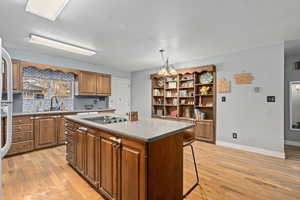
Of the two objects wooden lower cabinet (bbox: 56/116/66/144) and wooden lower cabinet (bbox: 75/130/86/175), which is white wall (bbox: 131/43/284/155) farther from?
wooden lower cabinet (bbox: 56/116/66/144)

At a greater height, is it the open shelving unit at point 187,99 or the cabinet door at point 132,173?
the open shelving unit at point 187,99

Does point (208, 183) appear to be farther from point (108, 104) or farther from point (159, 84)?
point (108, 104)

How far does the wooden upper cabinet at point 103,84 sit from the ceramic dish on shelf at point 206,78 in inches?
126

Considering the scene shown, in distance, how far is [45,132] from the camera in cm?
347

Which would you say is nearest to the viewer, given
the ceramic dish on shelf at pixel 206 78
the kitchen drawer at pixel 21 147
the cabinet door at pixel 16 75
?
the kitchen drawer at pixel 21 147

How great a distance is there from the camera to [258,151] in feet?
10.9

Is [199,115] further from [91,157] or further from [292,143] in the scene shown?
[91,157]

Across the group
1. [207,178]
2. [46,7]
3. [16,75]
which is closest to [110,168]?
[207,178]

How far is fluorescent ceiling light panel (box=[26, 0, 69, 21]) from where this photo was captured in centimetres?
177

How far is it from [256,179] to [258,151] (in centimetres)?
141

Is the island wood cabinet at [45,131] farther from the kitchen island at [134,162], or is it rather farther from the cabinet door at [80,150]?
the kitchen island at [134,162]

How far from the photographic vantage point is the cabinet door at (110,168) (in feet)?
5.05

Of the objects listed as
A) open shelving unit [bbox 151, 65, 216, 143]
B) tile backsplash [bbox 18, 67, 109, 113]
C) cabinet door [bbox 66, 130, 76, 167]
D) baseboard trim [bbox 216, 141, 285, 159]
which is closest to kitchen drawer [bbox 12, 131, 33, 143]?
tile backsplash [bbox 18, 67, 109, 113]

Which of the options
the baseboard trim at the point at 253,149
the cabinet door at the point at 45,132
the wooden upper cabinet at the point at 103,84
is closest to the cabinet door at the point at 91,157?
the cabinet door at the point at 45,132
